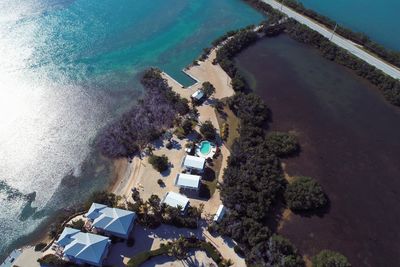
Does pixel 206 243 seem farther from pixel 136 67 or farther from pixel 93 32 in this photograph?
pixel 93 32

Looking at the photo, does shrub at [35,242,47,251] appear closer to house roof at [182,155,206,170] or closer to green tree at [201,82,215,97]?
house roof at [182,155,206,170]

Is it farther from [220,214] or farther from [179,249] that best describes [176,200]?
[179,249]

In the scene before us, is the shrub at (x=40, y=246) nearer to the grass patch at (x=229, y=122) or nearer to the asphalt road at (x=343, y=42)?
the grass patch at (x=229, y=122)

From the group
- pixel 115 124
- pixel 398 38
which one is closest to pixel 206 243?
pixel 115 124

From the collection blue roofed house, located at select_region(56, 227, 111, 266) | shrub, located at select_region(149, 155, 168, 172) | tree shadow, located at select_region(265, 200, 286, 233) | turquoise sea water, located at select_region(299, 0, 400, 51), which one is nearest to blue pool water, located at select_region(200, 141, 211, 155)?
shrub, located at select_region(149, 155, 168, 172)

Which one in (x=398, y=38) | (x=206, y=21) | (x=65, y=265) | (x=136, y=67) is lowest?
(x=65, y=265)

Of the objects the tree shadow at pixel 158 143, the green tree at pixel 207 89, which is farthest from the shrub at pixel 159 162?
the green tree at pixel 207 89

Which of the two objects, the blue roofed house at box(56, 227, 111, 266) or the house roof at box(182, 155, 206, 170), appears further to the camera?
the house roof at box(182, 155, 206, 170)
